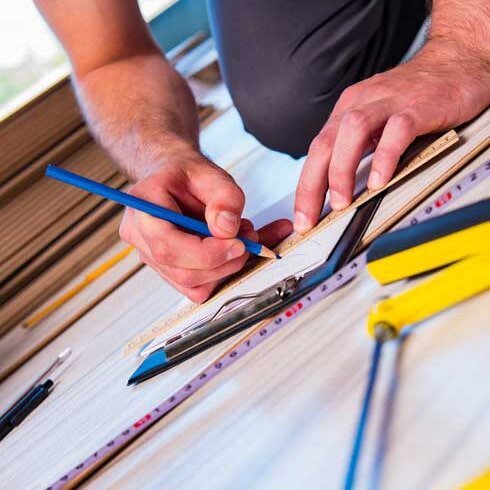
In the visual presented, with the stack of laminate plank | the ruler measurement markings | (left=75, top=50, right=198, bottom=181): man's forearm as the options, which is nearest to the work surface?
the ruler measurement markings

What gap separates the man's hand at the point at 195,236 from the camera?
55cm

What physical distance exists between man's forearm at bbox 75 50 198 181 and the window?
1.47 ft

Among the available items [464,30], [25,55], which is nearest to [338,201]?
[464,30]

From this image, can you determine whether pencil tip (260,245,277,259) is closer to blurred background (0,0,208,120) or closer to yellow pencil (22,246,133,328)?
yellow pencil (22,246,133,328)

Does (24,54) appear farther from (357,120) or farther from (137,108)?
(357,120)

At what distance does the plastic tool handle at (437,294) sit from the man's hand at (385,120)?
0.53ft

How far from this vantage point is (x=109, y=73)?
3.16ft

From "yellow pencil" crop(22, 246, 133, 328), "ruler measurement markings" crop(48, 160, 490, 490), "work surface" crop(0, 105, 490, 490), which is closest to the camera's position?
"work surface" crop(0, 105, 490, 490)

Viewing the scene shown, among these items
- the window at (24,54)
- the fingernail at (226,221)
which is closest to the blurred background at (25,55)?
the window at (24,54)

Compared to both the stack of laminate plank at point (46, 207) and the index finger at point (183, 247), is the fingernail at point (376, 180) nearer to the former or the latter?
the index finger at point (183, 247)

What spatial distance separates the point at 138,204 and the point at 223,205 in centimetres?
8

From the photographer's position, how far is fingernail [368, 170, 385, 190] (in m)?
0.50

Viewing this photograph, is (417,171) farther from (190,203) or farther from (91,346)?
(91,346)

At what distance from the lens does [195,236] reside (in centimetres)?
59
